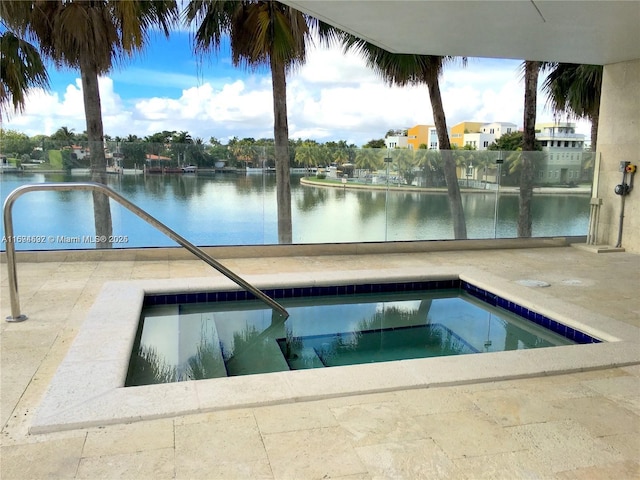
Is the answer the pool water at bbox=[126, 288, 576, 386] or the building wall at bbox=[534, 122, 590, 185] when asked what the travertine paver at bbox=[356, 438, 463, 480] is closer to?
the pool water at bbox=[126, 288, 576, 386]

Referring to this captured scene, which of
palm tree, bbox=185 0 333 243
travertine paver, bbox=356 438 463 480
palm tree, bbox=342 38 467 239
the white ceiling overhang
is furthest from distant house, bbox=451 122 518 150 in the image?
travertine paver, bbox=356 438 463 480

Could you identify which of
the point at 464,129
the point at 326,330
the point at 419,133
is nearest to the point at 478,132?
the point at 464,129

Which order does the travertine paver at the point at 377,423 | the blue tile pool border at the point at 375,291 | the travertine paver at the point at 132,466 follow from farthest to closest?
the blue tile pool border at the point at 375,291 → the travertine paver at the point at 377,423 → the travertine paver at the point at 132,466

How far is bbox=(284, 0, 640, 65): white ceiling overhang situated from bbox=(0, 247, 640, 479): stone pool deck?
3.10 metres

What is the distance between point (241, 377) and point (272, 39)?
19.0 ft

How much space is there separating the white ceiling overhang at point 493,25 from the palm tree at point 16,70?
4.84 metres

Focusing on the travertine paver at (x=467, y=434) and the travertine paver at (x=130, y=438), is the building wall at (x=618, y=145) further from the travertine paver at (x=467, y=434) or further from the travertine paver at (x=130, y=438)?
the travertine paver at (x=130, y=438)

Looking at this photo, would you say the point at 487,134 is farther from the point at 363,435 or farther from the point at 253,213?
the point at 363,435

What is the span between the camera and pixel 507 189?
8.16 metres

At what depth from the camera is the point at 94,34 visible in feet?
23.5

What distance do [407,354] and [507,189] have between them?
4.87 m

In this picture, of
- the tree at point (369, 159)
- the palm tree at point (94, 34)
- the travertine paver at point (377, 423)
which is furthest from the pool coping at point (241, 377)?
the tree at point (369, 159)

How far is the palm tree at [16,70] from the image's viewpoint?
706 centimetres

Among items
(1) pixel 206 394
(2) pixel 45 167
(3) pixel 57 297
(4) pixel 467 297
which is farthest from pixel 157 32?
(1) pixel 206 394
